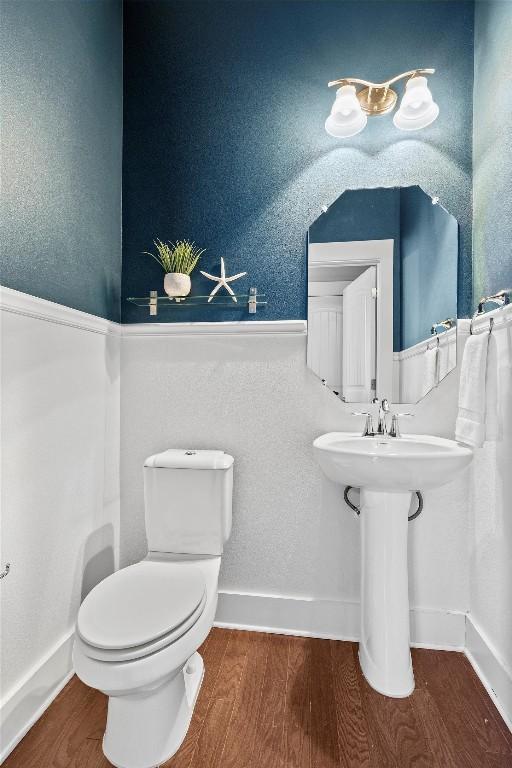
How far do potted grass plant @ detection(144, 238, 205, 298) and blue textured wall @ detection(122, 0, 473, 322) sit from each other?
7cm

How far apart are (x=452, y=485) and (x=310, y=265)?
1.07 m

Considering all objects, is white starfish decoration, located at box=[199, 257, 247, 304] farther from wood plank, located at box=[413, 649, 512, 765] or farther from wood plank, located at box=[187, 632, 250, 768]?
wood plank, located at box=[413, 649, 512, 765]

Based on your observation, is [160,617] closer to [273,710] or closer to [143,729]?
[143,729]

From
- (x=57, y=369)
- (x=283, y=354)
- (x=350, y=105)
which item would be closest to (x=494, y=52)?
(x=350, y=105)

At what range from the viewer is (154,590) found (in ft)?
4.28

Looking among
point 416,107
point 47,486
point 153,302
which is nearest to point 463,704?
point 47,486

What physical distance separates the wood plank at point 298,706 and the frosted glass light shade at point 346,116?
6.77 ft

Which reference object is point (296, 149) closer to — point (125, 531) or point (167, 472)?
point (167, 472)

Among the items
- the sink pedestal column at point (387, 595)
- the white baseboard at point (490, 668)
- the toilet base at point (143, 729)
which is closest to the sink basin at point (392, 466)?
the sink pedestal column at point (387, 595)

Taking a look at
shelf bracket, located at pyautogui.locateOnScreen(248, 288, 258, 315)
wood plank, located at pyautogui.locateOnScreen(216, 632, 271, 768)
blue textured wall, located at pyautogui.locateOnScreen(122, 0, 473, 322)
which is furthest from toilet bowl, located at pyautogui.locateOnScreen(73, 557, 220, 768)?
blue textured wall, located at pyautogui.locateOnScreen(122, 0, 473, 322)

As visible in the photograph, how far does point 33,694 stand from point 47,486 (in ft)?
2.08

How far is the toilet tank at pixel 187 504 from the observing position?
1.64 m

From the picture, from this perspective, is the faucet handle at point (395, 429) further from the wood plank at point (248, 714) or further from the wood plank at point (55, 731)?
the wood plank at point (55, 731)

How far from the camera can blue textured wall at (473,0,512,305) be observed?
1.47 m
